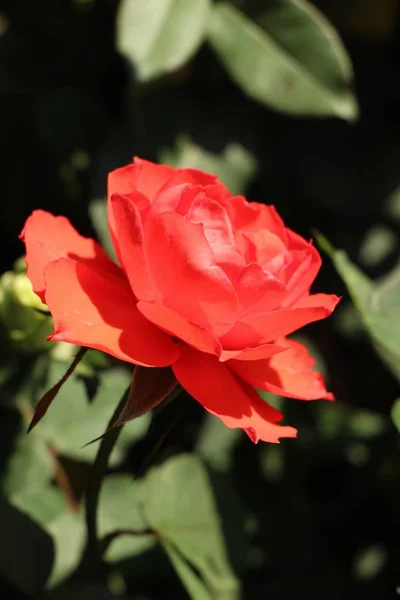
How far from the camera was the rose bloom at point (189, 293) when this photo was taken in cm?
53

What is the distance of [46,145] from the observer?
3.67ft

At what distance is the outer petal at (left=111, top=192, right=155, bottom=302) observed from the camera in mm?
532

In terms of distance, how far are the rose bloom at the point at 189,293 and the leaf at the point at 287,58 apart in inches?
16.5

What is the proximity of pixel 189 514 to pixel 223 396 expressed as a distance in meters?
0.33

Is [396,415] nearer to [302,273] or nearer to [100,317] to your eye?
[302,273]

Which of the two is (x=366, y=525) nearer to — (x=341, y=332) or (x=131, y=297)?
(x=341, y=332)

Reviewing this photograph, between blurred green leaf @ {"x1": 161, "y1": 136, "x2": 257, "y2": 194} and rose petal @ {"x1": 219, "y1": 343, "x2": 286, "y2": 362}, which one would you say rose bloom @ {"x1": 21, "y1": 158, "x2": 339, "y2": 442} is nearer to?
rose petal @ {"x1": 219, "y1": 343, "x2": 286, "y2": 362}

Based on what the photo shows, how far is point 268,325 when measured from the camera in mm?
550

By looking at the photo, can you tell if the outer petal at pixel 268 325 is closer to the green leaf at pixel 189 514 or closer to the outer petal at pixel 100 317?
the outer petal at pixel 100 317

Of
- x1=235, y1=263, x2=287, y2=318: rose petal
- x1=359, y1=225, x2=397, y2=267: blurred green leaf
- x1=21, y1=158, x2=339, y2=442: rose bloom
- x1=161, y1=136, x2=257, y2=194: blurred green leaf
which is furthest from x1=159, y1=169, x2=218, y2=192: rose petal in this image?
x1=359, y1=225, x2=397, y2=267: blurred green leaf

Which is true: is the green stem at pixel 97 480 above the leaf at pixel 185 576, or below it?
→ above

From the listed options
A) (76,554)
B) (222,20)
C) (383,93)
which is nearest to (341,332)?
(383,93)

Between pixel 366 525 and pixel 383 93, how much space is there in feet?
2.51

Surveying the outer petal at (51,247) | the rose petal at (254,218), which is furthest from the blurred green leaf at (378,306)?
the outer petal at (51,247)
